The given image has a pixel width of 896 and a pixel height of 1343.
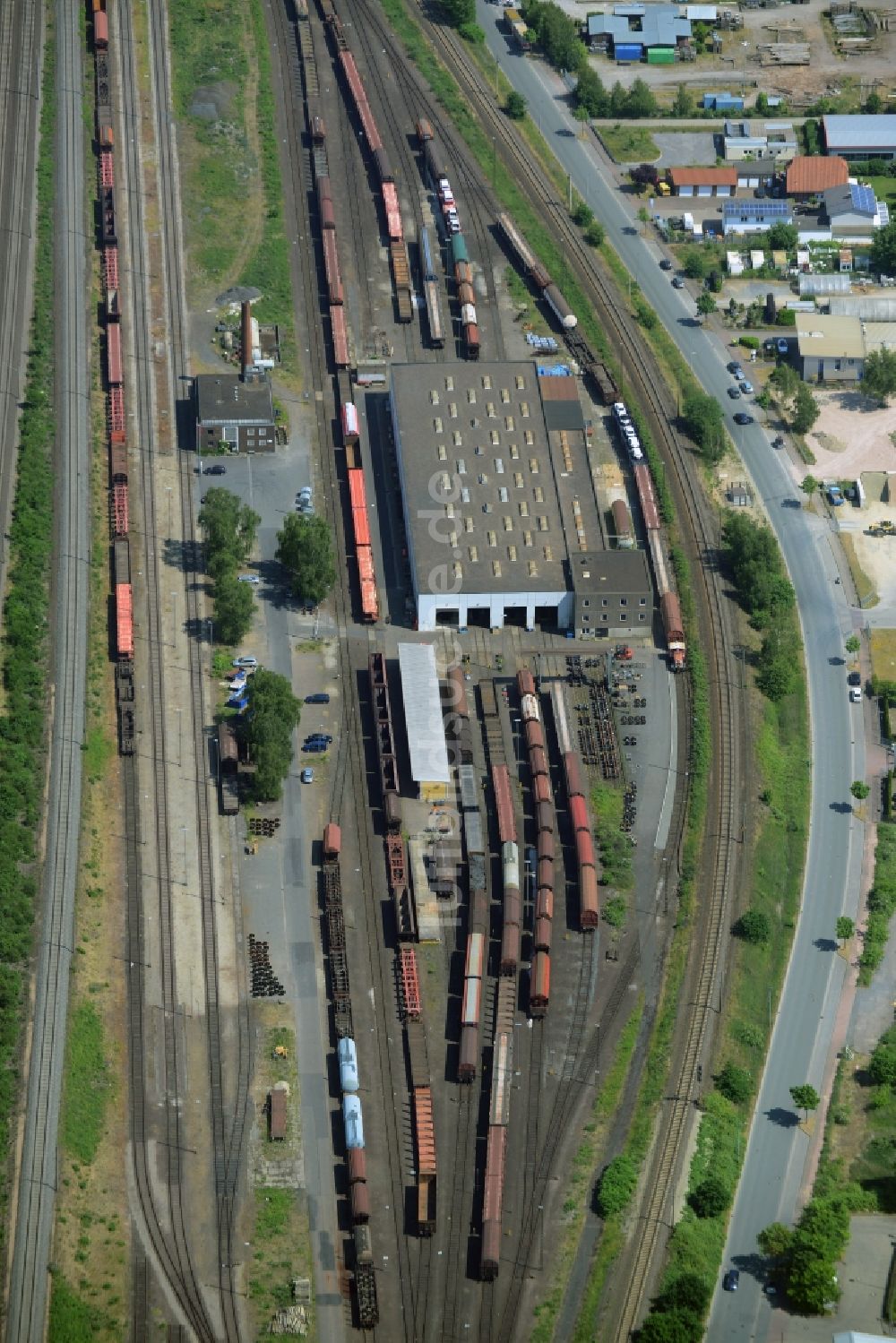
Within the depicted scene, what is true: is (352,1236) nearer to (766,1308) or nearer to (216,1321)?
(216,1321)

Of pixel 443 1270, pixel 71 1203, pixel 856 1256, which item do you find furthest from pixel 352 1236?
pixel 856 1256

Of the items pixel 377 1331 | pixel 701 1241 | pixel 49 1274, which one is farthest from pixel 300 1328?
pixel 701 1241

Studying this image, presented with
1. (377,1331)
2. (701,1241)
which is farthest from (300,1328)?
(701,1241)

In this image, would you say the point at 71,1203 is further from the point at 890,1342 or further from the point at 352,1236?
the point at 890,1342

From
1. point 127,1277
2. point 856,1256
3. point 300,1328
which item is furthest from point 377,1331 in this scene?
point 856,1256

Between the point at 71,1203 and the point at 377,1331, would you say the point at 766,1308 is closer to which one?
the point at 377,1331

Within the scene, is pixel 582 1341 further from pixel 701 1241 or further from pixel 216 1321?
pixel 216 1321
